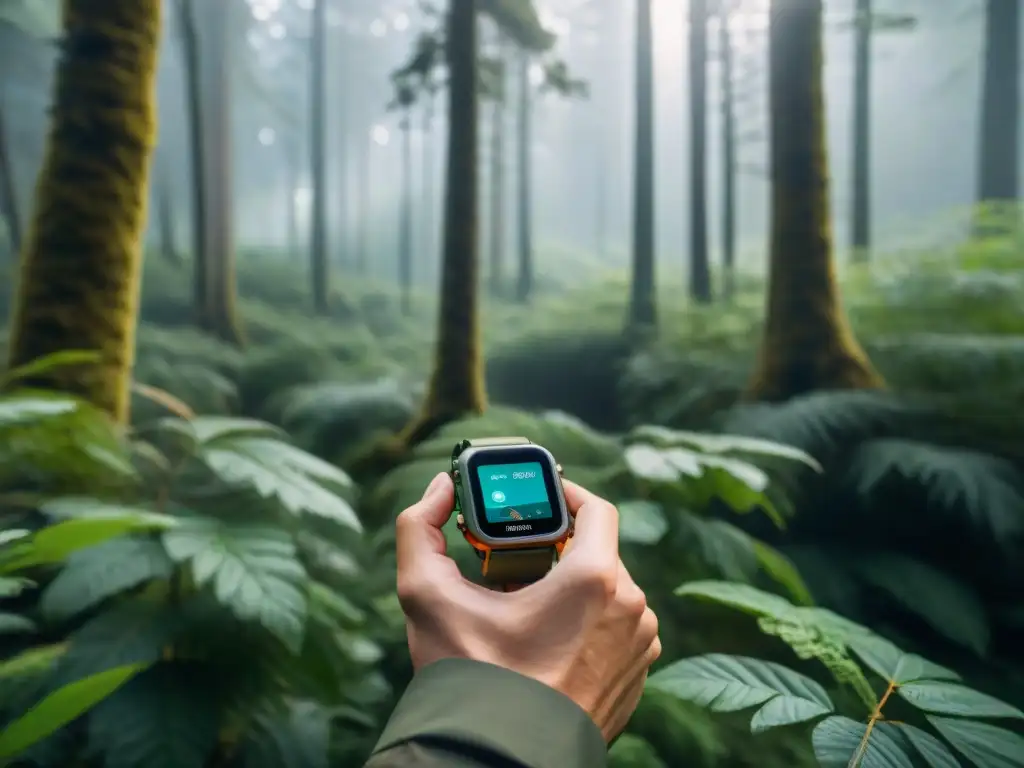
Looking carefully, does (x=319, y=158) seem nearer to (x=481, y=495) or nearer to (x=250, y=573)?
(x=250, y=573)

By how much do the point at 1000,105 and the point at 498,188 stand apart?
12.0ft

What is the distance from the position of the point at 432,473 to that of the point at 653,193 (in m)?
3.04

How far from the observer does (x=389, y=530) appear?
5.90 feet

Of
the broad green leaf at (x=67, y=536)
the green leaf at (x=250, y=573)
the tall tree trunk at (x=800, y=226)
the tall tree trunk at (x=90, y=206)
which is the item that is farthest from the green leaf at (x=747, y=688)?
the tall tree trunk at (x=800, y=226)

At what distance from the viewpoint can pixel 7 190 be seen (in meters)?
2.77

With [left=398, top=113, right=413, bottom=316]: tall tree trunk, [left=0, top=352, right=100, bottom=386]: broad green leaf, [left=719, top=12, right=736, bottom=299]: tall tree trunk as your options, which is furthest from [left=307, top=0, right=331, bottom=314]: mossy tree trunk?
[left=719, top=12, right=736, bottom=299]: tall tree trunk

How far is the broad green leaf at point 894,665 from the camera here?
3.07ft

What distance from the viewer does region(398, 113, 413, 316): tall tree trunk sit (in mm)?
3763

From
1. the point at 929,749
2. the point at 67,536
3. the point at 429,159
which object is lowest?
the point at 929,749

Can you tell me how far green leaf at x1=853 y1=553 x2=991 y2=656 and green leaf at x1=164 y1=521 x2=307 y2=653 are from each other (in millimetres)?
1661

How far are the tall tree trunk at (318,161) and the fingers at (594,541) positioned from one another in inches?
138

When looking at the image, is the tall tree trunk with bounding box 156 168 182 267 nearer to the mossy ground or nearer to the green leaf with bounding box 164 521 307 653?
the mossy ground

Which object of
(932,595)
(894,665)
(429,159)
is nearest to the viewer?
(894,665)

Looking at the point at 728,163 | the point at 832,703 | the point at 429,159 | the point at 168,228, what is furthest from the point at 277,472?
the point at 728,163
